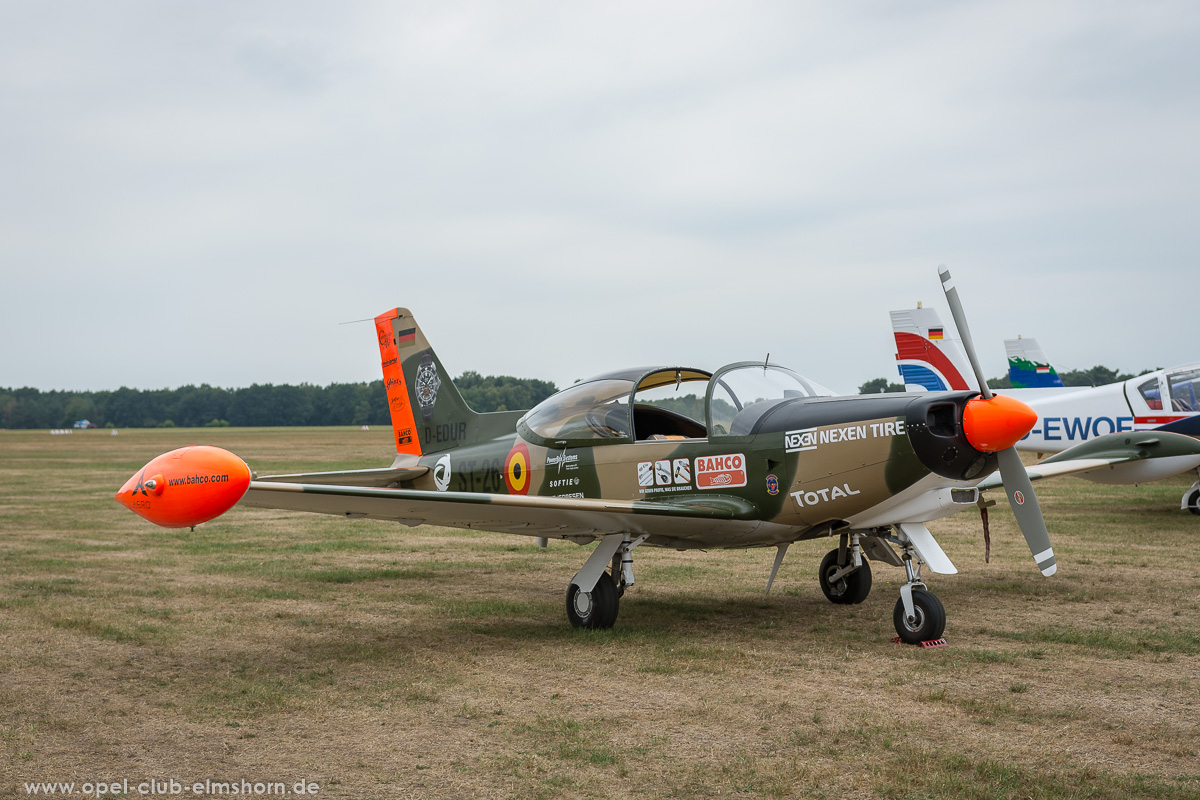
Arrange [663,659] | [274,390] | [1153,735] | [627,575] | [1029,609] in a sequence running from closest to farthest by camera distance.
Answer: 1. [1153,735]
2. [663,659]
3. [627,575]
4. [1029,609]
5. [274,390]

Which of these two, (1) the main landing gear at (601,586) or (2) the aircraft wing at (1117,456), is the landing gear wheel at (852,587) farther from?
(1) the main landing gear at (601,586)

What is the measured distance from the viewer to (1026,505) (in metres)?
6.21

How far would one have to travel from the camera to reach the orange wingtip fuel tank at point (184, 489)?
16.3 ft

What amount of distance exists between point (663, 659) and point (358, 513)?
243 cm

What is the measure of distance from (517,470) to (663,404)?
146 centimetres

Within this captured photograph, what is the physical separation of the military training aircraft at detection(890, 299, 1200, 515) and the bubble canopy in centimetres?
592

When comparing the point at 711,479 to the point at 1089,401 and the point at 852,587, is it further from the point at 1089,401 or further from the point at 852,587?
the point at 1089,401

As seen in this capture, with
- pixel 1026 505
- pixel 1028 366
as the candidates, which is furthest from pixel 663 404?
pixel 1028 366

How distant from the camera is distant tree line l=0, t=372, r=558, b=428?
115 metres

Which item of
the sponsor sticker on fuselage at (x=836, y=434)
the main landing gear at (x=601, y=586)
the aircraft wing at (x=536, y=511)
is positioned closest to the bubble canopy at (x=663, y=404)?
the sponsor sticker on fuselage at (x=836, y=434)

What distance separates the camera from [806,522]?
6.76 meters

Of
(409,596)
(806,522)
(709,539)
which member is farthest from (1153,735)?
(409,596)

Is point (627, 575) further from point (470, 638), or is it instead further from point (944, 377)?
point (944, 377)

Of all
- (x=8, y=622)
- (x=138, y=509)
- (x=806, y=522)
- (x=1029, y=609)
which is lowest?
(x=1029, y=609)
